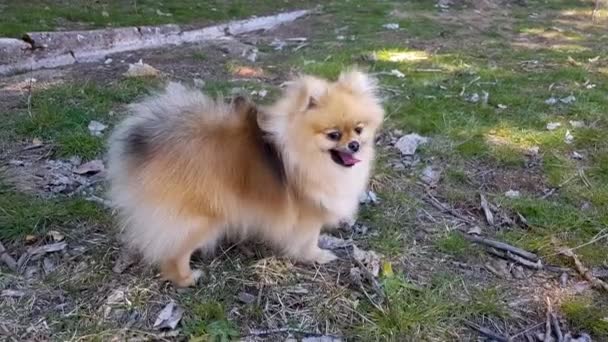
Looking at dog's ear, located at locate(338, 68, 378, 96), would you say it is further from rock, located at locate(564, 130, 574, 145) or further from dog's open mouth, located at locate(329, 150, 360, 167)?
rock, located at locate(564, 130, 574, 145)

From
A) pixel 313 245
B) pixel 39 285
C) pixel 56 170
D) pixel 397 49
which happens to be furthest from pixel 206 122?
pixel 397 49

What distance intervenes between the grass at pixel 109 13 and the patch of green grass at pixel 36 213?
11.6 ft

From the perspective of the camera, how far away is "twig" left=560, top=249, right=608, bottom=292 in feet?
8.33

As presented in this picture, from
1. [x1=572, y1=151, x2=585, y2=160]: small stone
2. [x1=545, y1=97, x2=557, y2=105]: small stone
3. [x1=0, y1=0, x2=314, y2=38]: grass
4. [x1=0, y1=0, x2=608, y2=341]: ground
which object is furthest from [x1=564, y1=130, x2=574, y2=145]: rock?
[x1=0, y1=0, x2=314, y2=38]: grass

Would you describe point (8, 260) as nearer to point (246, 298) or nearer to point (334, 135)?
point (246, 298)

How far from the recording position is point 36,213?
2766 mm

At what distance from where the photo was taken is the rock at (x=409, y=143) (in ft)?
12.4

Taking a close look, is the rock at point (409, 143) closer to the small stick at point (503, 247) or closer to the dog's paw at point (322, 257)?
the small stick at point (503, 247)

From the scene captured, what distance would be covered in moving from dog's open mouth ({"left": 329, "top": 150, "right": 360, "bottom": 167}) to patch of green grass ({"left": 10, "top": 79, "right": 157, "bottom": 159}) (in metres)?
1.80

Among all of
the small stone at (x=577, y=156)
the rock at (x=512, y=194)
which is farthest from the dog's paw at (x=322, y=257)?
the small stone at (x=577, y=156)

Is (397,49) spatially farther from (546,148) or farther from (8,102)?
(8,102)

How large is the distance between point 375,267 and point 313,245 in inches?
11.4

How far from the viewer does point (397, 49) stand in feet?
21.9

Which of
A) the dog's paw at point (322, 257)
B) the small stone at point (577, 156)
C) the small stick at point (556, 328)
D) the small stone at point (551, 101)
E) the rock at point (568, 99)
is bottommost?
the rock at point (568, 99)
